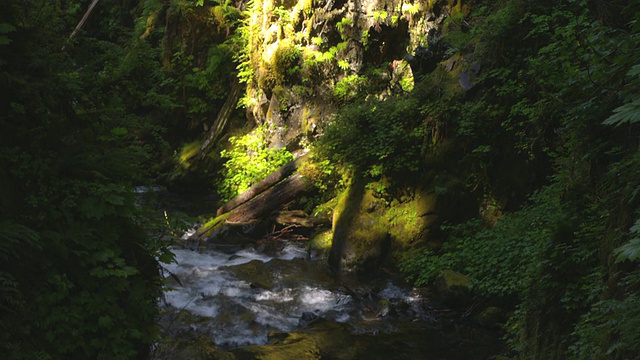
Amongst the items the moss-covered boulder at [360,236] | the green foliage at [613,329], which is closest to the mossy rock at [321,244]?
the moss-covered boulder at [360,236]

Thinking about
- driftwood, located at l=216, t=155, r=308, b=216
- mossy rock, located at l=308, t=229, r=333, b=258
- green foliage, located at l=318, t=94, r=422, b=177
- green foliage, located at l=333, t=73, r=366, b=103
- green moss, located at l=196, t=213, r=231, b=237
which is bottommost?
green moss, located at l=196, t=213, r=231, b=237

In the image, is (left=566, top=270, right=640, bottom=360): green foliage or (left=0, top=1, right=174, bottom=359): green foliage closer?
(left=566, top=270, right=640, bottom=360): green foliage

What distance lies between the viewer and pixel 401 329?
7277 millimetres

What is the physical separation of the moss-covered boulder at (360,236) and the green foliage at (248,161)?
16.9 ft

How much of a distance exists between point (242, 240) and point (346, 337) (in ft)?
16.5

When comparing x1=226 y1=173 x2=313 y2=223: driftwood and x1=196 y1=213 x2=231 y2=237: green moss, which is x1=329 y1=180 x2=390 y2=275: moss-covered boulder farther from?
x1=196 y1=213 x2=231 y2=237: green moss

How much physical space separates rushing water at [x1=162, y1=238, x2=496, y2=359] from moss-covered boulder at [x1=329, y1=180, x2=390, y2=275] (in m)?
0.39

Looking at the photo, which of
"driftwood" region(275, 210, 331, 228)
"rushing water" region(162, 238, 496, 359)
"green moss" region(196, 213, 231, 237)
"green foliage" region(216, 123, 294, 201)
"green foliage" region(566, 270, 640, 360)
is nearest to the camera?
"green foliage" region(566, 270, 640, 360)

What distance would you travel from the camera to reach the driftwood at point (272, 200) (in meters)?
12.1

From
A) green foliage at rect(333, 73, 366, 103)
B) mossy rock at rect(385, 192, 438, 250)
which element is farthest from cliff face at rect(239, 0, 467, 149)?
mossy rock at rect(385, 192, 438, 250)

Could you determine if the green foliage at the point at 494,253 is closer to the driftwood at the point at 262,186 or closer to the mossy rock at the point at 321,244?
the mossy rock at the point at 321,244

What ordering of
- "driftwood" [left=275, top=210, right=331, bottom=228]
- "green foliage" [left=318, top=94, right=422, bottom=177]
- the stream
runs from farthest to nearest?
"driftwood" [left=275, top=210, right=331, bottom=228], "green foliage" [left=318, top=94, right=422, bottom=177], the stream

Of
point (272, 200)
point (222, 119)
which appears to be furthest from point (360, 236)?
point (222, 119)

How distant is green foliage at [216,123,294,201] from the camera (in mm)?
14820
